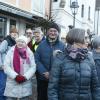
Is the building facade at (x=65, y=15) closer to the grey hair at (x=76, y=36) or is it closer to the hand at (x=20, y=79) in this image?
the hand at (x=20, y=79)

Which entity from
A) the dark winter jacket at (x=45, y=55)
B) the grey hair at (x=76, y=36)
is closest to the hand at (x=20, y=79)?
the dark winter jacket at (x=45, y=55)

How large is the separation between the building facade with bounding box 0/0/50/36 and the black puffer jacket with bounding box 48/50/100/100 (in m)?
11.3

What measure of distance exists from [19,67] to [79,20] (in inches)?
1095

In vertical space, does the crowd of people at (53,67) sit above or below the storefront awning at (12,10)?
below

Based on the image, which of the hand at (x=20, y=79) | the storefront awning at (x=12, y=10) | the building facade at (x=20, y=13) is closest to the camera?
the hand at (x=20, y=79)

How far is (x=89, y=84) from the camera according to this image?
16.3 feet

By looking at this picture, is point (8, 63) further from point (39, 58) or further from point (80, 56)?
point (80, 56)

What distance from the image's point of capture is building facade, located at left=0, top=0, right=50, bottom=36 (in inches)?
686

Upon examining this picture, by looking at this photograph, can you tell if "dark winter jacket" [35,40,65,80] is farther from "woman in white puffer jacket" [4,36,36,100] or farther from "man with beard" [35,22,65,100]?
"woman in white puffer jacket" [4,36,36,100]

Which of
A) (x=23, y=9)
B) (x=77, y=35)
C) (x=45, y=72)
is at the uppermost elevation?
(x=23, y=9)

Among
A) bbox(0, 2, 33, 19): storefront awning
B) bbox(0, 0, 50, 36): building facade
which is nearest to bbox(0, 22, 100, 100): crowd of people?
bbox(0, 2, 33, 19): storefront awning

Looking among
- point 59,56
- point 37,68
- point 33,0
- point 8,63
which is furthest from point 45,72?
point 33,0

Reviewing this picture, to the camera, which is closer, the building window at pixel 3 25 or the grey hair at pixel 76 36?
the grey hair at pixel 76 36

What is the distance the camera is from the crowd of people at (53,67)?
489 cm
